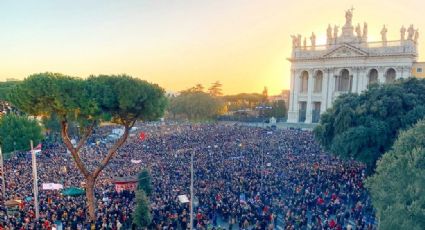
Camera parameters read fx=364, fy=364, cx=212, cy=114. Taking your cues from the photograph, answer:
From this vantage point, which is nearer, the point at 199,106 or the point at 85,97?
the point at 85,97

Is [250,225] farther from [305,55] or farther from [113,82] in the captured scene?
[305,55]

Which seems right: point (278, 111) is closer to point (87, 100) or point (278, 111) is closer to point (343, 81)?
point (343, 81)

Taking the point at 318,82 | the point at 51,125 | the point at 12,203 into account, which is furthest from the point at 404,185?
the point at 318,82

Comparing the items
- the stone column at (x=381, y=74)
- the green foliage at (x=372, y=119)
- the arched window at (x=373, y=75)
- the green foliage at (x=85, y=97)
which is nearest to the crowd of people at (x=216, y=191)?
the green foliage at (x=372, y=119)

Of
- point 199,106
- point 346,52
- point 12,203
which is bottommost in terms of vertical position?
point 12,203

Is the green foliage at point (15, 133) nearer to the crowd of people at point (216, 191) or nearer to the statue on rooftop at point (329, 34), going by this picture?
the crowd of people at point (216, 191)

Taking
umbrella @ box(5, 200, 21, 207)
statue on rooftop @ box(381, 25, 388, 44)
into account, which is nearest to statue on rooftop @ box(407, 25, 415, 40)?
statue on rooftop @ box(381, 25, 388, 44)

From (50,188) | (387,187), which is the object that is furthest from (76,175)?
(387,187)
